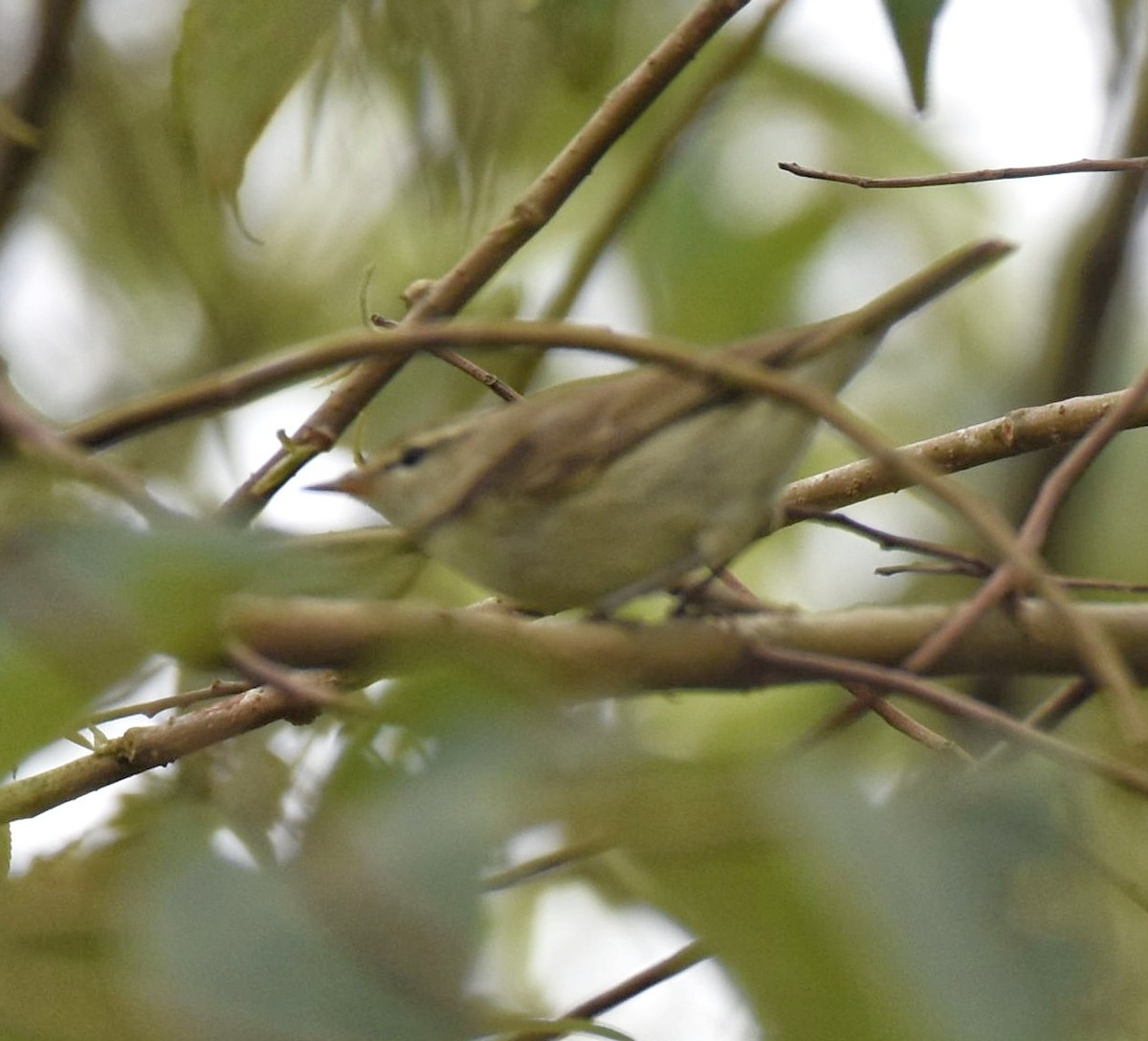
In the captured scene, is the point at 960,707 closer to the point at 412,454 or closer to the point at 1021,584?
the point at 1021,584

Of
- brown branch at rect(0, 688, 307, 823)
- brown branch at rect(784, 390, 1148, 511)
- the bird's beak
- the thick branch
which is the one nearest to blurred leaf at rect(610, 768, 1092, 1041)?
the thick branch

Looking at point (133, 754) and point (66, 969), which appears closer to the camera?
point (66, 969)

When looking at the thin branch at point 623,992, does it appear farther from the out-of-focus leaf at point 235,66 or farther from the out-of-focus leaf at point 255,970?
the out-of-focus leaf at point 235,66

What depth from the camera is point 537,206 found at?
6.02 ft

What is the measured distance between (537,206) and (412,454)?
327 millimetres

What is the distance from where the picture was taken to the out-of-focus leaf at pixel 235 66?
142cm

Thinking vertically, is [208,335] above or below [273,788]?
above

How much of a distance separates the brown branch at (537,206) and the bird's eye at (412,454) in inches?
3.3

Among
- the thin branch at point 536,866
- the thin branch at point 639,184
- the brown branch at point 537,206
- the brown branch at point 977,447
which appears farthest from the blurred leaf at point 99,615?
the thin branch at point 639,184

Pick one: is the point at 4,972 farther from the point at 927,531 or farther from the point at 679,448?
the point at 927,531

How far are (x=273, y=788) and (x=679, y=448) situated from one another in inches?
24.7

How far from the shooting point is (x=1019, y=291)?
3801 millimetres

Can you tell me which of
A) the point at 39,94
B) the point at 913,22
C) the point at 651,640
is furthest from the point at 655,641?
the point at 39,94

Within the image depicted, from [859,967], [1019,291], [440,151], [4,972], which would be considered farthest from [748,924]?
[1019,291]
